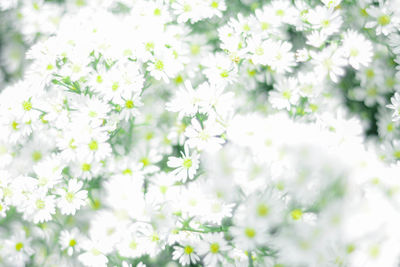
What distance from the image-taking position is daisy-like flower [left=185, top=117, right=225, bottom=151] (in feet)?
5.32

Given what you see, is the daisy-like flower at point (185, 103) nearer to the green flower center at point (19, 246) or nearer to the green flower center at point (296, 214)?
the green flower center at point (296, 214)

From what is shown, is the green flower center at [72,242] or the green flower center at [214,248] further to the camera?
the green flower center at [72,242]

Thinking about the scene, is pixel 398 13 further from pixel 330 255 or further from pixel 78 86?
pixel 78 86

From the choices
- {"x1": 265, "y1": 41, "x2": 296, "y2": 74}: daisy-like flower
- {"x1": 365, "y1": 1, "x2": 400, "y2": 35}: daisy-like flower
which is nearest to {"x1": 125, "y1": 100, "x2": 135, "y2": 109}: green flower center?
{"x1": 265, "y1": 41, "x2": 296, "y2": 74}: daisy-like flower

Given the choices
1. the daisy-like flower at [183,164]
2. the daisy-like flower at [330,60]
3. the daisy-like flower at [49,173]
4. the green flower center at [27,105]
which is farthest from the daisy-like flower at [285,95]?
the green flower center at [27,105]

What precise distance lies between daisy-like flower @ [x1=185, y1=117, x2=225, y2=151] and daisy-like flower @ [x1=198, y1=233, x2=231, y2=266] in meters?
0.36

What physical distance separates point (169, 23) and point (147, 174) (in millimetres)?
823

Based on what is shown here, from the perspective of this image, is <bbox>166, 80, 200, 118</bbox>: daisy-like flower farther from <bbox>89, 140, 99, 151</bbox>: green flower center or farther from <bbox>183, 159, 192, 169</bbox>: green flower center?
<bbox>89, 140, 99, 151</bbox>: green flower center

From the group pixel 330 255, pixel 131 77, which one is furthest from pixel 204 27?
pixel 330 255

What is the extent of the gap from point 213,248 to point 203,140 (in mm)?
454

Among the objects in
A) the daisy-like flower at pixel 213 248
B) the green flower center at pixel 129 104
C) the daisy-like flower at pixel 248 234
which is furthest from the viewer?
the green flower center at pixel 129 104

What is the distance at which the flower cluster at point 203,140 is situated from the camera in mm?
1293

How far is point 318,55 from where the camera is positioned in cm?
180

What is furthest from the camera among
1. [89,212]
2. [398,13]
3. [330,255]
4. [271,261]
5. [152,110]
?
[152,110]
